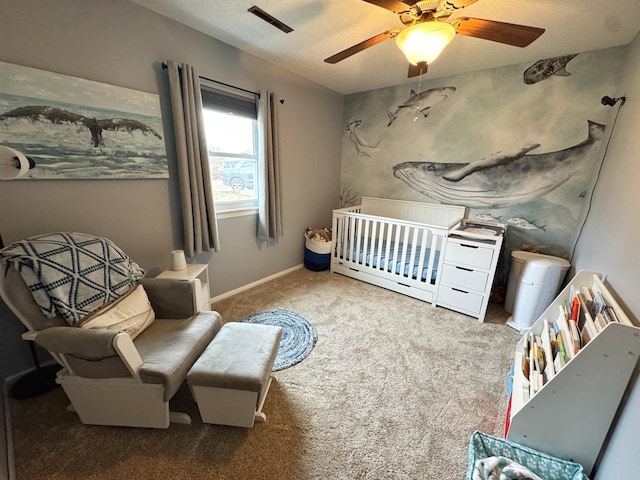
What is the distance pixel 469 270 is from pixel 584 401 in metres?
1.38

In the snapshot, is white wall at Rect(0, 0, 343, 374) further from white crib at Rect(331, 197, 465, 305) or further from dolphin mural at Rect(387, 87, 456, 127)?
dolphin mural at Rect(387, 87, 456, 127)

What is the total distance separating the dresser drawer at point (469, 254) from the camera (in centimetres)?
225

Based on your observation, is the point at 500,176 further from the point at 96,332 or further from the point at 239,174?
the point at 96,332

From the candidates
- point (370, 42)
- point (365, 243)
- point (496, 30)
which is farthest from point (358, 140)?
point (496, 30)

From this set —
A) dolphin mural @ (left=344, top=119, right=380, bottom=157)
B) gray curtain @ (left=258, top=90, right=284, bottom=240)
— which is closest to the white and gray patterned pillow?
gray curtain @ (left=258, top=90, right=284, bottom=240)

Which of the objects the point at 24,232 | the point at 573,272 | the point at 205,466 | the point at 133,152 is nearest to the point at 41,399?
the point at 24,232

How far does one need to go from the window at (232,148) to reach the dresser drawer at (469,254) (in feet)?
6.68

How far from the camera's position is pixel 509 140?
259 centimetres

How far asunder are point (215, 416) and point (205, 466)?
195mm

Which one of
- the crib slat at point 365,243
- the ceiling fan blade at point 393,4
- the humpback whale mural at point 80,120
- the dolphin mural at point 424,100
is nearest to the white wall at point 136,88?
the humpback whale mural at point 80,120

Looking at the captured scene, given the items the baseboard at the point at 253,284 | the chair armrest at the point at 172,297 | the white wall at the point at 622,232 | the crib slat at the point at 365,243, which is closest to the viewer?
the white wall at the point at 622,232

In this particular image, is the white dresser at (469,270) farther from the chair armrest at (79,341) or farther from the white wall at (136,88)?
the chair armrest at (79,341)

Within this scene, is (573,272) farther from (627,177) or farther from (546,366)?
(546,366)

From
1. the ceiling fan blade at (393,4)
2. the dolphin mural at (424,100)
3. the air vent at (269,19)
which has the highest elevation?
the air vent at (269,19)
